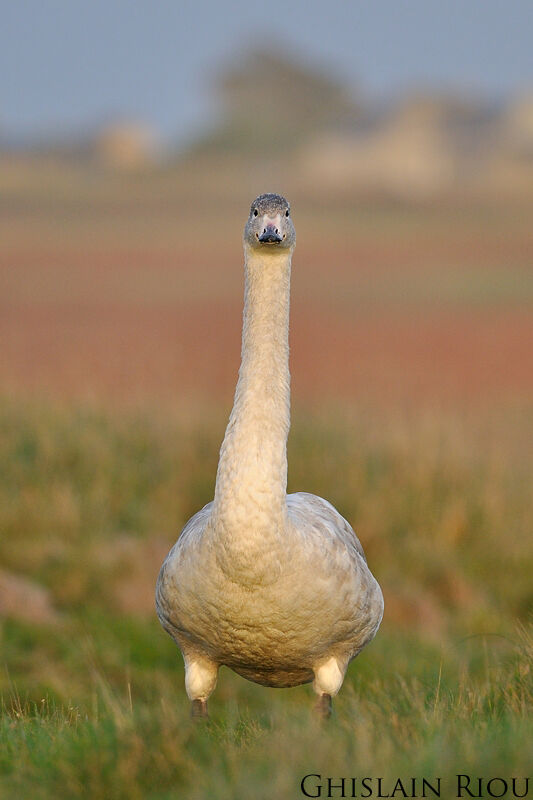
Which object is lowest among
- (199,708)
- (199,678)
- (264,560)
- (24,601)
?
(199,708)

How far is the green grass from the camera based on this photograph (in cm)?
395

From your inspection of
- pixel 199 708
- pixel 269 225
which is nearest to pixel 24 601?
pixel 199 708

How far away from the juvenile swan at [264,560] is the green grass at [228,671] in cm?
27

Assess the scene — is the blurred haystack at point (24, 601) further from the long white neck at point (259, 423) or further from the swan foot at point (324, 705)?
the long white neck at point (259, 423)

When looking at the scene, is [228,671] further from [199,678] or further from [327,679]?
[327,679]

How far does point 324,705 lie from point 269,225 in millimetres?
2164

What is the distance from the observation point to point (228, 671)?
841 centimetres

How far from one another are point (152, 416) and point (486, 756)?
26.1ft

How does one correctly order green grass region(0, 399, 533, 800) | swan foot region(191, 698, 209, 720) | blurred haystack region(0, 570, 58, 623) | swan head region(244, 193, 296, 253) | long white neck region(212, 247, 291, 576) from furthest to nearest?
blurred haystack region(0, 570, 58, 623), swan foot region(191, 698, 209, 720), swan head region(244, 193, 296, 253), long white neck region(212, 247, 291, 576), green grass region(0, 399, 533, 800)

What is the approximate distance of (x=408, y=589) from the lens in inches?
374

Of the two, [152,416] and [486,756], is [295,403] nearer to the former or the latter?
[152,416]

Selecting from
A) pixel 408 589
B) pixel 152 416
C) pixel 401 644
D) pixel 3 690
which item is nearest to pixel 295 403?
pixel 152 416

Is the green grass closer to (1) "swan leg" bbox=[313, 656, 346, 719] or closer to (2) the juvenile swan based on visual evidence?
(1) "swan leg" bbox=[313, 656, 346, 719]

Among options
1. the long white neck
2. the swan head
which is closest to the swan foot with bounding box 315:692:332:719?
the long white neck
